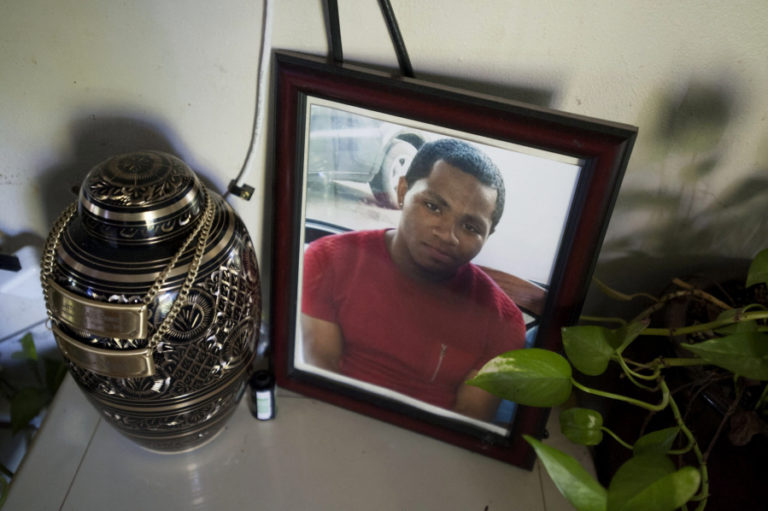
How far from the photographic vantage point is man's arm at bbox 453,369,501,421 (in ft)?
2.54

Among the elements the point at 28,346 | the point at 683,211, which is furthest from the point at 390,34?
the point at 28,346

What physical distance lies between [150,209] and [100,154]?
0.27 meters

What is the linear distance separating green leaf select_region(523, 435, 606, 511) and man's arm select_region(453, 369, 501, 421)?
257 millimetres

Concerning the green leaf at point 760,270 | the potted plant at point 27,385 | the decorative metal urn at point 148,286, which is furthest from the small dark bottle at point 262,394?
the green leaf at point 760,270

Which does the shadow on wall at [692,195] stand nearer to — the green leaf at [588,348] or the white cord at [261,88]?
the green leaf at [588,348]

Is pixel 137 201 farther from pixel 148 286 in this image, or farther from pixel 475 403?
pixel 475 403

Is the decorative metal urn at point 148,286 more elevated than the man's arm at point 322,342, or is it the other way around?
the decorative metal urn at point 148,286

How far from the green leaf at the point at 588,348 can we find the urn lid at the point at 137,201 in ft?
1.35

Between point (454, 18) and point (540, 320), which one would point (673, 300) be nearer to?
point (540, 320)

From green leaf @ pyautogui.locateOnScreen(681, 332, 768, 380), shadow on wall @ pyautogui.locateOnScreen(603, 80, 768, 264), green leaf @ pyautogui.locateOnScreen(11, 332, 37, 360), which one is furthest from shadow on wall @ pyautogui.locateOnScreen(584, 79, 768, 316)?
green leaf @ pyautogui.locateOnScreen(11, 332, 37, 360)

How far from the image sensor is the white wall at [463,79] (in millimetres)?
581

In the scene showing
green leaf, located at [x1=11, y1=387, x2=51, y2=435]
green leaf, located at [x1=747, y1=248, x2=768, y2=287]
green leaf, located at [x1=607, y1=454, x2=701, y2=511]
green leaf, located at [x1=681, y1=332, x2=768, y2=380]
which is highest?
green leaf, located at [x1=747, y1=248, x2=768, y2=287]

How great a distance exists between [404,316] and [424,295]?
0.15 ft

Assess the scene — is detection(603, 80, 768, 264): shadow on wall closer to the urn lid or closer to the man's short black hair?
the man's short black hair
